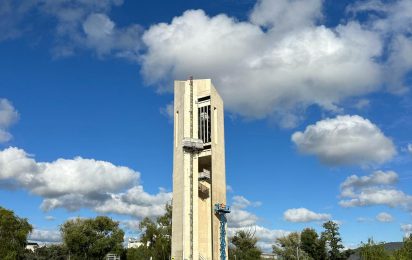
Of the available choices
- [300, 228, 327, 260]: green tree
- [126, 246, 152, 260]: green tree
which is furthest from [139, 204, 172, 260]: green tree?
[300, 228, 327, 260]: green tree

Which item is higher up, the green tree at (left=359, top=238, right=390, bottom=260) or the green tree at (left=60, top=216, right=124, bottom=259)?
the green tree at (left=60, top=216, right=124, bottom=259)

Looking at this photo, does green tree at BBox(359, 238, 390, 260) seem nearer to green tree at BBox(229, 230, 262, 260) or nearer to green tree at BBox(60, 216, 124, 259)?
green tree at BBox(229, 230, 262, 260)

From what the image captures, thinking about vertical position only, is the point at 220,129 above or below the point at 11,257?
above

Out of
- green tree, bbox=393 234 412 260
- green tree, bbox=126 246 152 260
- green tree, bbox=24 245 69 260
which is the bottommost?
green tree, bbox=393 234 412 260

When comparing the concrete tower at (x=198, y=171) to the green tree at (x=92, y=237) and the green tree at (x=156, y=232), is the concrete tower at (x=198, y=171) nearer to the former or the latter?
A: the green tree at (x=156, y=232)

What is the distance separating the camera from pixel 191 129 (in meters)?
71.4

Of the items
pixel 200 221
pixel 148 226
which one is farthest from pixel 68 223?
pixel 200 221

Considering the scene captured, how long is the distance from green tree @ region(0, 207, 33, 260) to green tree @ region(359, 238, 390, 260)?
56730 mm

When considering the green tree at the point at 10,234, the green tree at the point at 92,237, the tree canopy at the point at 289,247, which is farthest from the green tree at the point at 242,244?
the green tree at the point at 10,234

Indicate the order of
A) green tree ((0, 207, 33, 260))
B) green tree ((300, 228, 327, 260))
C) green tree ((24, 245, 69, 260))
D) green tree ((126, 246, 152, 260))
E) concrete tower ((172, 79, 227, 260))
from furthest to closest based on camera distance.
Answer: green tree ((24, 245, 69, 260))
green tree ((300, 228, 327, 260))
green tree ((126, 246, 152, 260))
green tree ((0, 207, 33, 260))
concrete tower ((172, 79, 227, 260))

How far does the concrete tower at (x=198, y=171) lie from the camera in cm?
6631

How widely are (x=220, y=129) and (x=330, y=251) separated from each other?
4300 centimetres

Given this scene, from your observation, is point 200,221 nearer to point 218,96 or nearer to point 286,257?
point 218,96

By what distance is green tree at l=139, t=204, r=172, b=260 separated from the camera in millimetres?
87000
